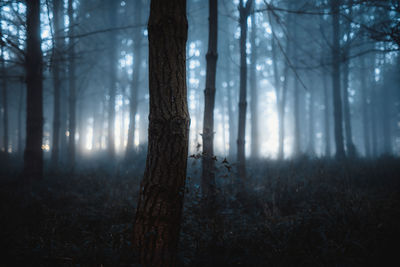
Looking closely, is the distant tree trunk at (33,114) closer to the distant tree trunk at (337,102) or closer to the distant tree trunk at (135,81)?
the distant tree trunk at (135,81)

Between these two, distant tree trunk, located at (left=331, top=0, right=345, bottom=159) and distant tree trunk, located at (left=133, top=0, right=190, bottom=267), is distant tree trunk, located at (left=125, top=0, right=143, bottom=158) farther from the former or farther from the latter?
distant tree trunk, located at (left=133, top=0, right=190, bottom=267)

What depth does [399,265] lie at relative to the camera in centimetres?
258

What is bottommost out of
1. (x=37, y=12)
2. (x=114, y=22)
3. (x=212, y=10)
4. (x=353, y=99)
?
(x=212, y=10)

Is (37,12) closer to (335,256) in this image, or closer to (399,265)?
(335,256)

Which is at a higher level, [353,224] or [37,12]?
[37,12]

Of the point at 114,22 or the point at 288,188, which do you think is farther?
the point at 114,22

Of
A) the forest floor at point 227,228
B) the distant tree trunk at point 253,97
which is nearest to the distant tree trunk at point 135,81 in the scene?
the distant tree trunk at point 253,97

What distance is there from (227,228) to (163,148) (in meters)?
2.14

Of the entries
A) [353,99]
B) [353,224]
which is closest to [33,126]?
[353,224]

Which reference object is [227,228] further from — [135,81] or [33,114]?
[135,81]

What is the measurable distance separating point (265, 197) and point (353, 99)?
30.5 m

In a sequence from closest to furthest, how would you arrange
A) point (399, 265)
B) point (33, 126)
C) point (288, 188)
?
point (399, 265), point (288, 188), point (33, 126)

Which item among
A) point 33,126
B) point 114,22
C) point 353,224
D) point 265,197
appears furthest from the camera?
point 114,22

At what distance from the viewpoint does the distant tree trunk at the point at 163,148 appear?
2.20m
